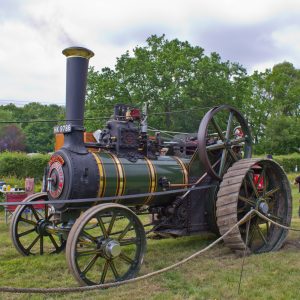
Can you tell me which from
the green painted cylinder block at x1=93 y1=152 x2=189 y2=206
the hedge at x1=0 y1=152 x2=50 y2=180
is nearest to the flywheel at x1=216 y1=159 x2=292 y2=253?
the green painted cylinder block at x1=93 y1=152 x2=189 y2=206

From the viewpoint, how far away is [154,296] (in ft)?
12.7

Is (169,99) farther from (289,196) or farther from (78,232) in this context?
(78,232)

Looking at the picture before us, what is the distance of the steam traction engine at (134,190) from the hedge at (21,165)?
266 inches

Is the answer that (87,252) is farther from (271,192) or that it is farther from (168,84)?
(168,84)

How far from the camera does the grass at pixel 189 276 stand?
13.0 ft

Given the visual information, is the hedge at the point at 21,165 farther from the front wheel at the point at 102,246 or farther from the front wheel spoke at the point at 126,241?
the front wheel spoke at the point at 126,241

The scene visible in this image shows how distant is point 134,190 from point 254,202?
1.69 meters

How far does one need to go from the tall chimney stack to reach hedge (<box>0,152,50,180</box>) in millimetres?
9019

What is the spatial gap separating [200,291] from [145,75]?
65.6ft

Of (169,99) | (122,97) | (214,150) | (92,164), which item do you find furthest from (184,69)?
(92,164)

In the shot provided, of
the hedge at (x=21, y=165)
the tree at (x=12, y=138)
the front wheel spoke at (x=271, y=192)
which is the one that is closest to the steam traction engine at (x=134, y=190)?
the front wheel spoke at (x=271, y=192)

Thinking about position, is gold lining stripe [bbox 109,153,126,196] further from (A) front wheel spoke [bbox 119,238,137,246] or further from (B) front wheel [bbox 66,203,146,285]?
(A) front wheel spoke [bbox 119,238,137,246]

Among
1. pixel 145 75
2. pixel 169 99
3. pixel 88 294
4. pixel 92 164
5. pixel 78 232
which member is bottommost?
pixel 88 294

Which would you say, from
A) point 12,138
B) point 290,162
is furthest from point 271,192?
point 12,138
